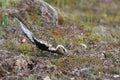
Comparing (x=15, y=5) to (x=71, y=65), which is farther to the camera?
(x=15, y=5)

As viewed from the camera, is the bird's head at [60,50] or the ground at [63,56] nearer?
the ground at [63,56]

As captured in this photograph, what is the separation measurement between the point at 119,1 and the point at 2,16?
452 inches

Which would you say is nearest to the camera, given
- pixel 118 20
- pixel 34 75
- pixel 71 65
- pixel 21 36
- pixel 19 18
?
pixel 34 75

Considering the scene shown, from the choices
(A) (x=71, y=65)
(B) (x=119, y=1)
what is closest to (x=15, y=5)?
(A) (x=71, y=65)

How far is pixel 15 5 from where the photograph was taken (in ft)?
36.9

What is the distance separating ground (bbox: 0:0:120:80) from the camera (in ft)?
26.2

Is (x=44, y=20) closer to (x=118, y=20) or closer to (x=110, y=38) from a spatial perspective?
(x=110, y=38)

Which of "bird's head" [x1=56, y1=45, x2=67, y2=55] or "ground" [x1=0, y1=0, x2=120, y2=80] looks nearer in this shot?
"ground" [x1=0, y1=0, x2=120, y2=80]

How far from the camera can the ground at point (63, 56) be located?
798 centimetres

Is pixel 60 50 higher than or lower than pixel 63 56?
higher

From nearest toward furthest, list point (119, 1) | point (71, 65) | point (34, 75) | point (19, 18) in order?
point (34, 75), point (71, 65), point (19, 18), point (119, 1)

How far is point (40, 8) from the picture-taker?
11.4 meters

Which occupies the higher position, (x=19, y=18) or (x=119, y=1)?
(x=19, y=18)

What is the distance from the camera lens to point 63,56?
29.6ft
